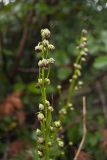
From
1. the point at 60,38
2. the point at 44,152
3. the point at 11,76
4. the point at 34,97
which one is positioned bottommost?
the point at 44,152

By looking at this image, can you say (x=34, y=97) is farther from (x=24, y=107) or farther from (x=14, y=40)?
(x=14, y=40)

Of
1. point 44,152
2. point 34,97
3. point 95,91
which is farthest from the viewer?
point 95,91

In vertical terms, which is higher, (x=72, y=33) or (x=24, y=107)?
(x=72, y=33)

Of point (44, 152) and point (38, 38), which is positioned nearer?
point (44, 152)

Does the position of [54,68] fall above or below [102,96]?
above

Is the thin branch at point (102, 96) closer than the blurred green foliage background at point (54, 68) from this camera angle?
No

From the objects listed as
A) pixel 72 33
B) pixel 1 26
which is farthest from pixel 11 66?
pixel 72 33

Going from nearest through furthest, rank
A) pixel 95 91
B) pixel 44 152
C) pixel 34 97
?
pixel 44 152 → pixel 34 97 → pixel 95 91

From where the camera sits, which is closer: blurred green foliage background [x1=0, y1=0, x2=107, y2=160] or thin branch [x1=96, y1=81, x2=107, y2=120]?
blurred green foliage background [x1=0, y1=0, x2=107, y2=160]
